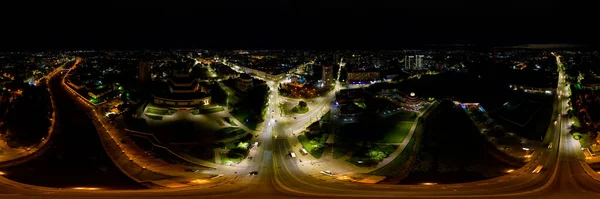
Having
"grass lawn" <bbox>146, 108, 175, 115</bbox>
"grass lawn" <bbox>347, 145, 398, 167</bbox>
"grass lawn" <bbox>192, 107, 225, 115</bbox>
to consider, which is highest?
"grass lawn" <bbox>146, 108, 175, 115</bbox>

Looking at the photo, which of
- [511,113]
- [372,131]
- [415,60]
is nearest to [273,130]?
[372,131]

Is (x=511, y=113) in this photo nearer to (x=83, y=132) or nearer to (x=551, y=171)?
(x=551, y=171)

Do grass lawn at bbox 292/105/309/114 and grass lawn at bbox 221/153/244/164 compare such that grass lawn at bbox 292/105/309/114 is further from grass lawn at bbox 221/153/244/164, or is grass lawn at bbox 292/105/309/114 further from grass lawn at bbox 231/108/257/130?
grass lawn at bbox 221/153/244/164

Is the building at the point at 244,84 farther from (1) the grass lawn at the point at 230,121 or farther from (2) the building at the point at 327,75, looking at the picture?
(1) the grass lawn at the point at 230,121

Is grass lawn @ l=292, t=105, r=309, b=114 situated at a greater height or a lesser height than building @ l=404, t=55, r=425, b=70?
lesser

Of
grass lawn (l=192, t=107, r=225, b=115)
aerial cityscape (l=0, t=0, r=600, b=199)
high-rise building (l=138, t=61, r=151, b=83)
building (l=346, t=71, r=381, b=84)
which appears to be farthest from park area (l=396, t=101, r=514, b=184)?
high-rise building (l=138, t=61, r=151, b=83)

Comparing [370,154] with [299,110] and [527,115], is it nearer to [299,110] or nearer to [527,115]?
[299,110]

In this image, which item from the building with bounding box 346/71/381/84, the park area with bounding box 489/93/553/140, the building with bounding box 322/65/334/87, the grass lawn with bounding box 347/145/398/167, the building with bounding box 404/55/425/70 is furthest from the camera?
the building with bounding box 404/55/425/70

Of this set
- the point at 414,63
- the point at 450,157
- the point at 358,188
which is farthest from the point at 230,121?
the point at 414,63

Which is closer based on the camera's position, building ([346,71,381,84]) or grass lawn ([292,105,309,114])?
grass lawn ([292,105,309,114])
